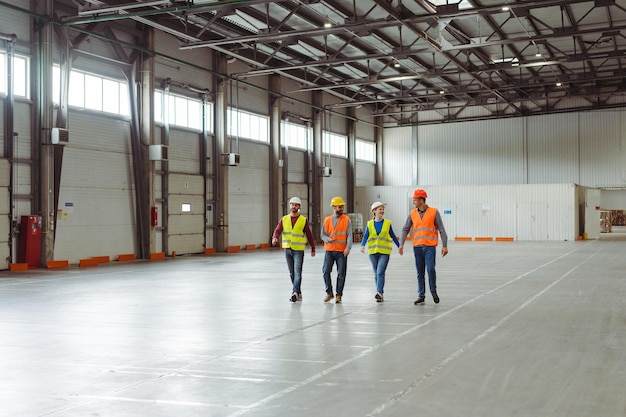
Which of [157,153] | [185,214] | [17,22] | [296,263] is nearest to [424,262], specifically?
[296,263]

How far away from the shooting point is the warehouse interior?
25.1 ft

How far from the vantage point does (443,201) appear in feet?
159

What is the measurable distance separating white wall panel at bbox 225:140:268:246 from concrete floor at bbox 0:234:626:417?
17841 millimetres

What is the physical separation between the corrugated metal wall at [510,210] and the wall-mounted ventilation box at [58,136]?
94.0ft

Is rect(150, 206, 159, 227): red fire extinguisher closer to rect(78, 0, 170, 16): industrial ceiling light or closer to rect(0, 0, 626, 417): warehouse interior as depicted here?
rect(0, 0, 626, 417): warehouse interior

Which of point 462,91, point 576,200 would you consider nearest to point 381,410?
point 462,91

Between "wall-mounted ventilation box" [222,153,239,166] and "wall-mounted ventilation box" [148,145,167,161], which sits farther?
"wall-mounted ventilation box" [222,153,239,166]

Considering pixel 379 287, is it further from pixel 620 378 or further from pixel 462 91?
pixel 462 91

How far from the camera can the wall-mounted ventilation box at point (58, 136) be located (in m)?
24.3

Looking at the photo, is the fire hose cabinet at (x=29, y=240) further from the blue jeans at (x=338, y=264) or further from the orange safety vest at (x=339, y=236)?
the orange safety vest at (x=339, y=236)

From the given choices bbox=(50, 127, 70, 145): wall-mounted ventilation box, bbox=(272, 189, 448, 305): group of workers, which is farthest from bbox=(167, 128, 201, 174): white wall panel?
bbox=(272, 189, 448, 305): group of workers

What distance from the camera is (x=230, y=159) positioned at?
34156 millimetres

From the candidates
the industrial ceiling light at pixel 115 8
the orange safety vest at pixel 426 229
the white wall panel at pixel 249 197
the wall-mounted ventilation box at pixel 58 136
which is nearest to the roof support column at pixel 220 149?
the white wall panel at pixel 249 197

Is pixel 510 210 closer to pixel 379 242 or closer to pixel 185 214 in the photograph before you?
pixel 185 214
